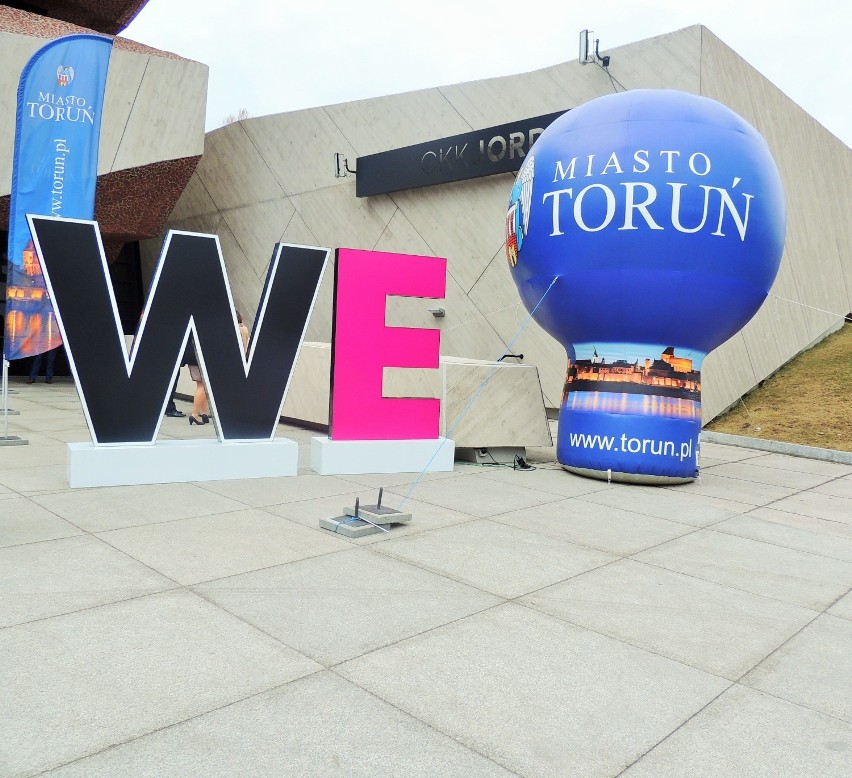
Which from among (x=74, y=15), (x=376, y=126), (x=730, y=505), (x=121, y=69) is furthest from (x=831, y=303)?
(x=74, y=15)

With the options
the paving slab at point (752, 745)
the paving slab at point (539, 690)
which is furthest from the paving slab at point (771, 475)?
the paving slab at point (752, 745)

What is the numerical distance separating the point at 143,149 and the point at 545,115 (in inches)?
361

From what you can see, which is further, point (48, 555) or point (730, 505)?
point (730, 505)

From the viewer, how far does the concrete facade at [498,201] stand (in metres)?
12.4

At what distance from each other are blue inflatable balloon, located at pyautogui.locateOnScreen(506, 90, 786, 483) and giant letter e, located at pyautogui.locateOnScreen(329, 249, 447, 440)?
1252 millimetres

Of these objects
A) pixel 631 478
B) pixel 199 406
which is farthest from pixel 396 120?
pixel 631 478

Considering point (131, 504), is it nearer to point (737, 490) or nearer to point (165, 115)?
point (737, 490)

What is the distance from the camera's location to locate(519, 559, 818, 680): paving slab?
3.44 meters

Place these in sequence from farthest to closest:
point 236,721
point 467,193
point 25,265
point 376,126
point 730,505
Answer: point 376,126, point 467,193, point 25,265, point 730,505, point 236,721

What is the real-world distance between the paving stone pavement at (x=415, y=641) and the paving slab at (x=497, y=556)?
2 cm

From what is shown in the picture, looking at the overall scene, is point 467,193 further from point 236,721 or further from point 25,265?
point 236,721

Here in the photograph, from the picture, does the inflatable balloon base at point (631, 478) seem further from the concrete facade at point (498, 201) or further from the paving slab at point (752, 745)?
the concrete facade at point (498, 201)

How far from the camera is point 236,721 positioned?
2.59 m

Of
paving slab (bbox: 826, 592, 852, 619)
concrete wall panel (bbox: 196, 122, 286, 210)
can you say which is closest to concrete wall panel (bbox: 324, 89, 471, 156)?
concrete wall panel (bbox: 196, 122, 286, 210)
